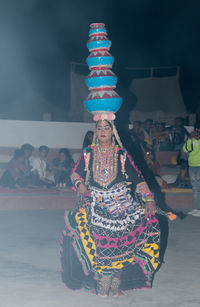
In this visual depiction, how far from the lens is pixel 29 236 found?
8.89 meters

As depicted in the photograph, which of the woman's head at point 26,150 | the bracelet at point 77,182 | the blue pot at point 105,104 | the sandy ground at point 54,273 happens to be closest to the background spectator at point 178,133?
the woman's head at point 26,150

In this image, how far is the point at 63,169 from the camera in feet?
45.5

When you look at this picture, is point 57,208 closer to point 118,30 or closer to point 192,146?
point 192,146

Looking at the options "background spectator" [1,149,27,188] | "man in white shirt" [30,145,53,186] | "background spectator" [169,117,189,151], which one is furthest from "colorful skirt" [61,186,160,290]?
"background spectator" [169,117,189,151]

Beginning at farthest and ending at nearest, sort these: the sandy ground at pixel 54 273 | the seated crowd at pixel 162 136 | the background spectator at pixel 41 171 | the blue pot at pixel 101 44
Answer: the seated crowd at pixel 162 136 → the background spectator at pixel 41 171 → the blue pot at pixel 101 44 → the sandy ground at pixel 54 273

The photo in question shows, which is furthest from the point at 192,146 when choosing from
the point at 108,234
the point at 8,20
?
the point at 8,20

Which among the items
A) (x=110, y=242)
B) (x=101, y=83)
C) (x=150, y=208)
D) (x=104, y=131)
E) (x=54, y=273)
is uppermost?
(x=101, y=83)

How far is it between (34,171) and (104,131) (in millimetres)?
7813

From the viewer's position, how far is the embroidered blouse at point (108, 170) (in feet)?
18.9

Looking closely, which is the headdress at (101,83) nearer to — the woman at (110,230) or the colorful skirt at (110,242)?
the woman at (110,230)

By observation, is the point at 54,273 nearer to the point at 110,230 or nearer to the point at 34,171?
the point at 110,230

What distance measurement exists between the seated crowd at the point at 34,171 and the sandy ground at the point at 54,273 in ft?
9.69

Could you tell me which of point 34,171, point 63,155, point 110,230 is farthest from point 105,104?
point 63,155

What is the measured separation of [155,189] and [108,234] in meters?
7.58
